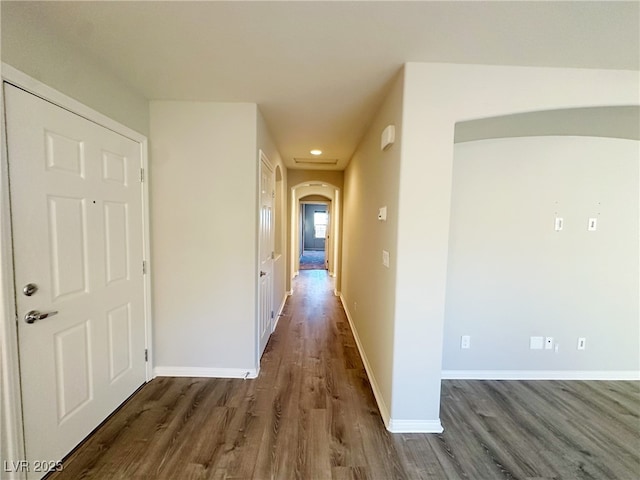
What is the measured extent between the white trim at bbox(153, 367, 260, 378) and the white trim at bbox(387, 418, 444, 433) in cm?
129

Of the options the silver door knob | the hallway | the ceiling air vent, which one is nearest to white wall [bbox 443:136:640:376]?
the hallway

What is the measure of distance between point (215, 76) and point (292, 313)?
341cm

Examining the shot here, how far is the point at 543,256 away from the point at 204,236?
3.09 metres

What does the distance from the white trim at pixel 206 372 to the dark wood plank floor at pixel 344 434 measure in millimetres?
54

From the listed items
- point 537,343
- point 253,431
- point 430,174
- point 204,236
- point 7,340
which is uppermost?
point 430,174

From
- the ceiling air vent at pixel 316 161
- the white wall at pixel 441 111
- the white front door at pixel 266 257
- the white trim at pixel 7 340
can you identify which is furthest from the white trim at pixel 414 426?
the ceiling air vent at pixel 316 161

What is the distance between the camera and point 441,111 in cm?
175

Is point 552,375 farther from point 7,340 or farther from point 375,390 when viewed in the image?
point 7,340

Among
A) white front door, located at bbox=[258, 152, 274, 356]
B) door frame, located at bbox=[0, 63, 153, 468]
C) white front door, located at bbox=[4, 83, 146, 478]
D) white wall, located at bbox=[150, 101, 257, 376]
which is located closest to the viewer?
door frame, located at bbox=[0, 63, 153, 468]

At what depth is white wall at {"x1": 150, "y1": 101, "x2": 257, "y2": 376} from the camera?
2363 mm

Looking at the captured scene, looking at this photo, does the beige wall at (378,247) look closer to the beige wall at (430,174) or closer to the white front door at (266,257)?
the beige wall at (430,174)

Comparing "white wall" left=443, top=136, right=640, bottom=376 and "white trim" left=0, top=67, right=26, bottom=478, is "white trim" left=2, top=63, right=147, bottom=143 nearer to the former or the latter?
"white trim" left=0, top=67, right=26, bottom=478

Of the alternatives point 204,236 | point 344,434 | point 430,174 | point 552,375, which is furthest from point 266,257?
point 552,375

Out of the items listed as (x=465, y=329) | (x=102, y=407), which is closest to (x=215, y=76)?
(x=102, y=407)
